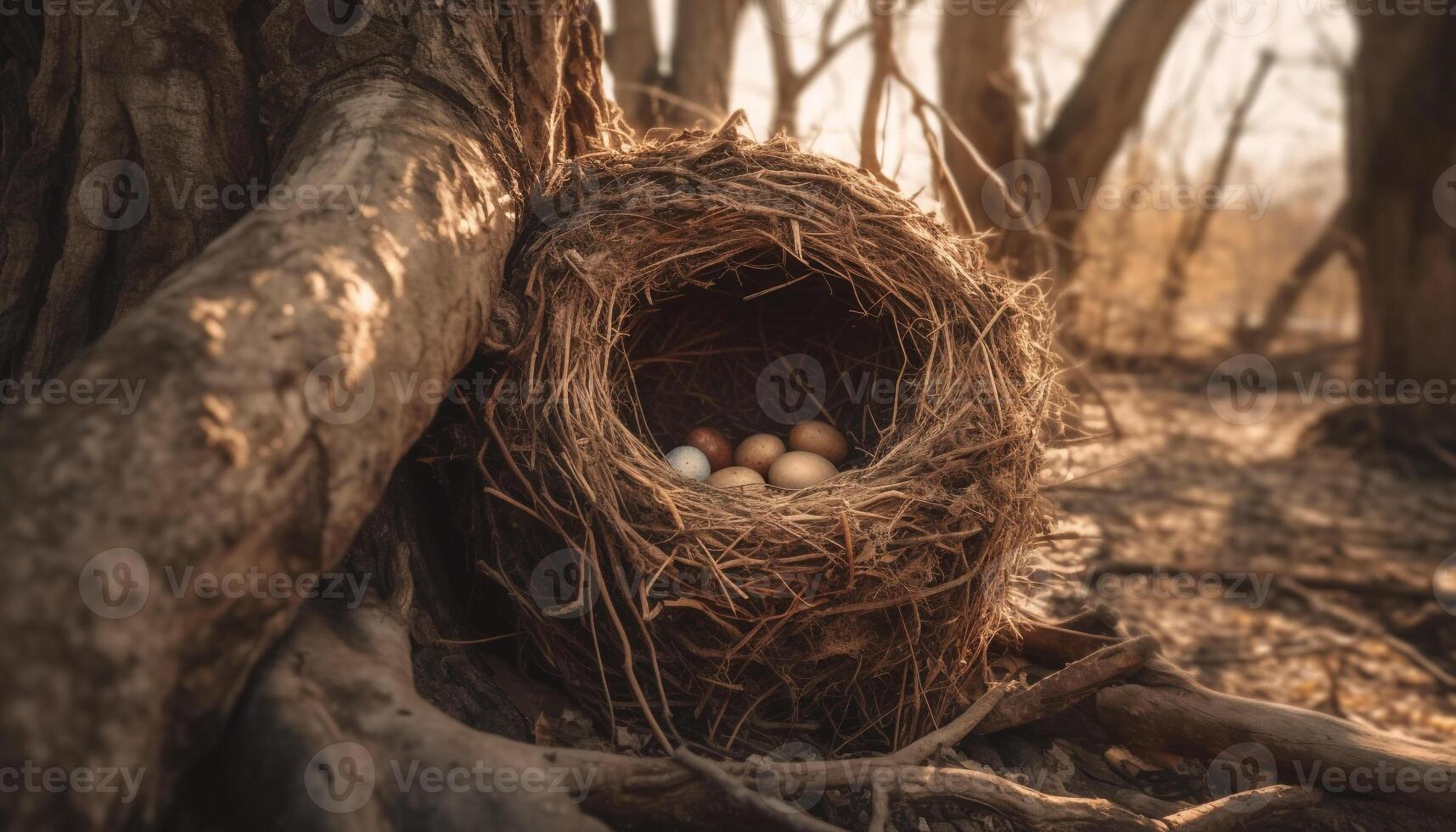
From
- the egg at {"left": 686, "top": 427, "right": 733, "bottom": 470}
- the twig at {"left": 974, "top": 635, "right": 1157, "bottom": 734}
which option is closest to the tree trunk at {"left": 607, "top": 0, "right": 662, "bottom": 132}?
the egg at {"left": 686, "top": 427, "right": 733, "bottom": 470}

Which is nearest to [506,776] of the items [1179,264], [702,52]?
[702,52]

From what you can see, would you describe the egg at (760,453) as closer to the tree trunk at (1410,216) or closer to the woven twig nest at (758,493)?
the woven twig nest at (758,493)

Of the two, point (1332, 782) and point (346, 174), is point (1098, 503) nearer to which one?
point (1332, 782)

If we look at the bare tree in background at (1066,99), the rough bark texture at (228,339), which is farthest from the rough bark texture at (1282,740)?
the bare tree in background at (1066,99)

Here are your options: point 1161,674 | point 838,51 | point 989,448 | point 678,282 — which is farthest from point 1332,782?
point 838,51

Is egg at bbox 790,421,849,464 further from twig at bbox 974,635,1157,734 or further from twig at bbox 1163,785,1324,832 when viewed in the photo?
twig at bbox 1163,785,1324,832

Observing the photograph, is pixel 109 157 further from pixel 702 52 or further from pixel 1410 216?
pixel 1410 216
